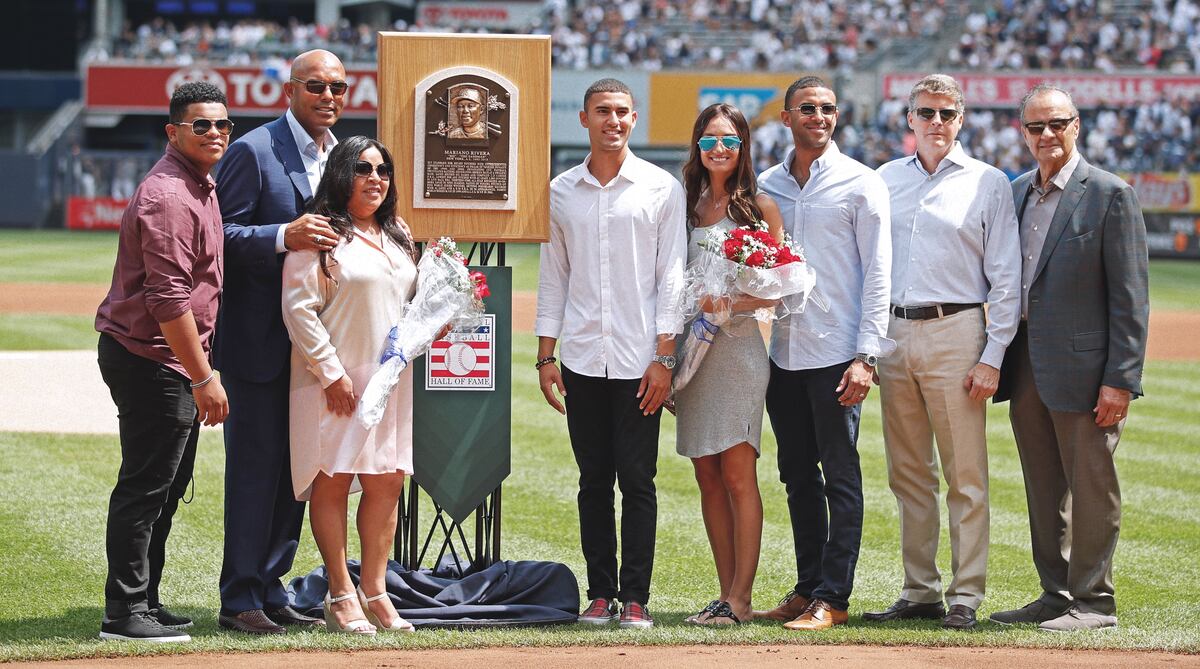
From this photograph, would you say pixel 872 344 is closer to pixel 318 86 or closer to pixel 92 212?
pixel 318 86

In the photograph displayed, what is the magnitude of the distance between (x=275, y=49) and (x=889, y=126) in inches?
734

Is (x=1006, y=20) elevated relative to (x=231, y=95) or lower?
elevated

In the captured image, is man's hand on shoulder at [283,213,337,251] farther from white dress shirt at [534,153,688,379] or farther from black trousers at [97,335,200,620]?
white dress shirt at [534,153,688,379]

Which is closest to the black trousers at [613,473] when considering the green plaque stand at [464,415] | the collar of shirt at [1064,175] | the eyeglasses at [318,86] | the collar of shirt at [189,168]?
the green plaque stand at [464,415]

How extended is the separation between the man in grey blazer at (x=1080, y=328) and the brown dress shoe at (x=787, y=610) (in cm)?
104

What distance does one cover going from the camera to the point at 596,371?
5758mm

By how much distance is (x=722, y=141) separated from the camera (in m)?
5.69

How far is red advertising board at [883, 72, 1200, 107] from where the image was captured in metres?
36.3

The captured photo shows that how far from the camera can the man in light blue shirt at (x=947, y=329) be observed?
5.87 metres

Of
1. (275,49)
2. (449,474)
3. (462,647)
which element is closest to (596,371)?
(449,474)

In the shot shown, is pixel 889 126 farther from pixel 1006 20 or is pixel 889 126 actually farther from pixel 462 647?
pixel 462 647

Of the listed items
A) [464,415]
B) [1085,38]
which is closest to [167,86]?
[1085,38]

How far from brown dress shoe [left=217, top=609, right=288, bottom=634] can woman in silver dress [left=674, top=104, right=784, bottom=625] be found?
1.80 meters

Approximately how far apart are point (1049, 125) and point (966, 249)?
65 centimetres
